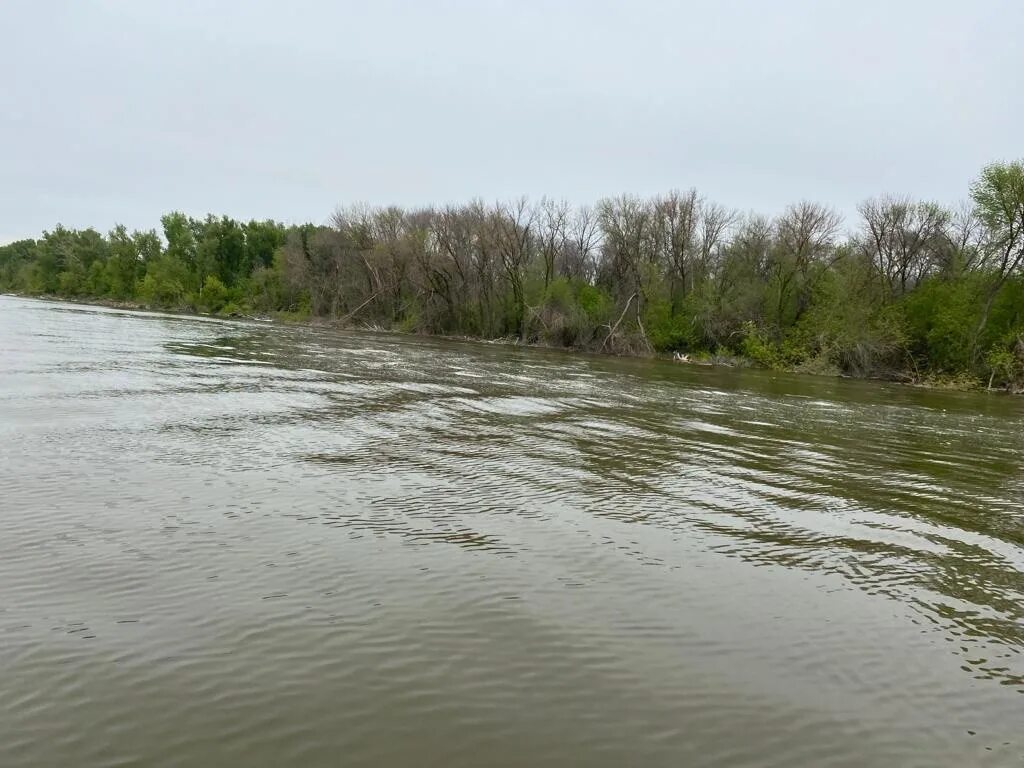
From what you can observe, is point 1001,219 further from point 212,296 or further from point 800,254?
point 212,296

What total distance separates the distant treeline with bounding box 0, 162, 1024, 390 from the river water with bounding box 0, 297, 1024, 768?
41186 mm

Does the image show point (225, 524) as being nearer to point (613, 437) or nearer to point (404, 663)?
point (404, 663)

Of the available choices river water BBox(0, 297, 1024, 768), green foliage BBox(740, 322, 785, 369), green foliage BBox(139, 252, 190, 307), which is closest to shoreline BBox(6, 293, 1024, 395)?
green foliage BBox(740, 322, 785, 369)

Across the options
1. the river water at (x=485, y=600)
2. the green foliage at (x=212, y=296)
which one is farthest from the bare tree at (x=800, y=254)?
the green foliage at (x=212, y=296)

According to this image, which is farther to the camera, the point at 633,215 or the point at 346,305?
the point at 346,305

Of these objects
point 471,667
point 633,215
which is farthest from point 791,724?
point 633,215

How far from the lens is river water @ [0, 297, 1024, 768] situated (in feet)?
14.8

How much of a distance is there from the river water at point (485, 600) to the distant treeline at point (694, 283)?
41186 millimetres

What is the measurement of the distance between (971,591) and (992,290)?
52.1 m

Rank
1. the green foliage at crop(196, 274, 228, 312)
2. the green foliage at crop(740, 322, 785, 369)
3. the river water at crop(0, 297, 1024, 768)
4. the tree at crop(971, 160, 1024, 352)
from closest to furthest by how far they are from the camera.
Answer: the river water at crop(0, 297, 1024, 768), the tree at crop(971, 160, 1024, 352), the green foliage at crop(740, 322, 785, 369), the green foliage at crop(196, 274, 228, 312)

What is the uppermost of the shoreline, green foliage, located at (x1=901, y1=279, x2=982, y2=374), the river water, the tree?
the tree

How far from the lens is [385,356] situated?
128 ft

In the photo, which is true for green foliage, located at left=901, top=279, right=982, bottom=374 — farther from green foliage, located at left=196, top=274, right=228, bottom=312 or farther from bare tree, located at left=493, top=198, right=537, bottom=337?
green foliage, located at left=196, top=274, right=228, bottom=312

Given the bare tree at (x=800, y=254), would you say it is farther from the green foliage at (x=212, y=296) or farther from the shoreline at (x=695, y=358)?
the green foliage at (x=212, y=296)
